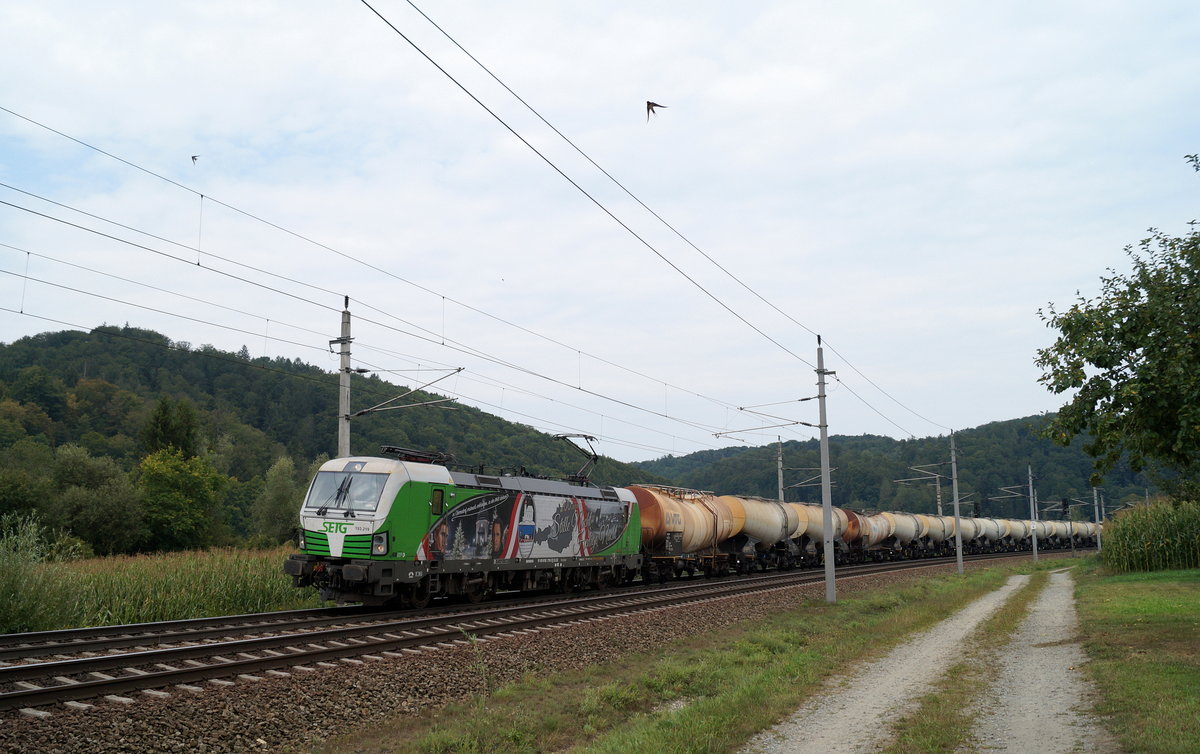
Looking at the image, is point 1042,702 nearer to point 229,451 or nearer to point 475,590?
point 475,590

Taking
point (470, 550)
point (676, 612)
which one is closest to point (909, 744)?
point (676, 612)

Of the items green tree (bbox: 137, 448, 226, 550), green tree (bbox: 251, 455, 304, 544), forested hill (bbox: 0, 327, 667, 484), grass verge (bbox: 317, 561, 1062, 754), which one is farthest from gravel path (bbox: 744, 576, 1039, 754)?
green tree (bbox: 137, 448, 226, 550)

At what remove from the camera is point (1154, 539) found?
44.0 m

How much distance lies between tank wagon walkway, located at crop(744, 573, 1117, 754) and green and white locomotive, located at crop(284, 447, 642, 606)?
10837 mm

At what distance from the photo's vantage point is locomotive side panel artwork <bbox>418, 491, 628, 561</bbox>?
22.5m

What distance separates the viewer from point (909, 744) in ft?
31.9

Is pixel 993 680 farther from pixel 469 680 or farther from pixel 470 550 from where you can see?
pixel 470 550

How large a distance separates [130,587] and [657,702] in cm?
1302

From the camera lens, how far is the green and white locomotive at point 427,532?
66.2 ft

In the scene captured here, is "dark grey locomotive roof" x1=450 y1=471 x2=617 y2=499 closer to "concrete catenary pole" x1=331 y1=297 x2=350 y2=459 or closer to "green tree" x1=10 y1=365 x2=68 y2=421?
"concrete catenary pole" x1=331 y1=297 x2=350 y2=459

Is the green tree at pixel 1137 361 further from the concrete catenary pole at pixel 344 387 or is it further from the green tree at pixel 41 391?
the green tree at pixel 41 391

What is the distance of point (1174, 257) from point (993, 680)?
8201 millimetres

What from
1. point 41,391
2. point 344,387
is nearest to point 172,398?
point 41,391

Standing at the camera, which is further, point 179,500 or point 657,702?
point 179,500
